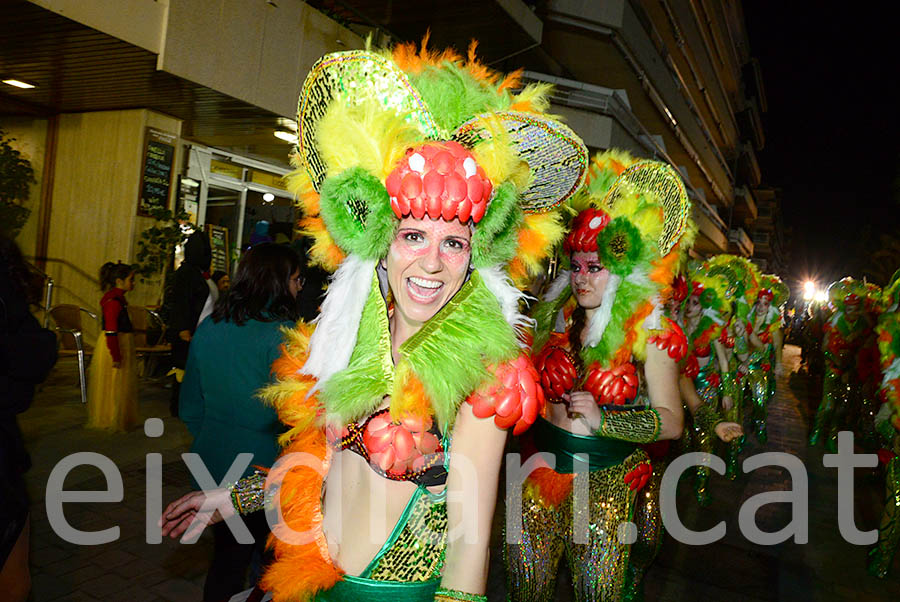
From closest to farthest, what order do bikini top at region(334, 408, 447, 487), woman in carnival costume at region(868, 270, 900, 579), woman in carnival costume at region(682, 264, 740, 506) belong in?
bikini top at region(334, 408, 447, 487), woman in carnival costume at region(868, 270, 900, 579), woman in carnival costume at region(682, 264, 740, 506)

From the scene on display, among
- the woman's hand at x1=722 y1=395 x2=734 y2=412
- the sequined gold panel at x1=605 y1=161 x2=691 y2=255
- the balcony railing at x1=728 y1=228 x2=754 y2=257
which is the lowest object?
the woman's hand at x1=722 y1=395 x2=734 y2=412

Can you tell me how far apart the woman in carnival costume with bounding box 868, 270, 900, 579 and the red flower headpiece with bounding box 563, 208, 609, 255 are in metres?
2.96

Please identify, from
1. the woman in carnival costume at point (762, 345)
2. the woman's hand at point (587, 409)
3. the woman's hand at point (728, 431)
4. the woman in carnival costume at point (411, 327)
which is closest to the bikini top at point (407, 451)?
the woman in carnival costume at point (411, 327)

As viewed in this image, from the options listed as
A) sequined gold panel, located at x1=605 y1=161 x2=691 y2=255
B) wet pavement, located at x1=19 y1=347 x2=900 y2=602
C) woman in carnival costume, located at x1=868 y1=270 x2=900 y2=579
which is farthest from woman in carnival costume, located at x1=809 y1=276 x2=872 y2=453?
sequined gold panel, located at x1=605 y1=161 x2=691 y2=255

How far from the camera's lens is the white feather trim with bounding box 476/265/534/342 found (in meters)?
1.89

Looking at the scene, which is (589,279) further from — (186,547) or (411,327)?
(186,547)

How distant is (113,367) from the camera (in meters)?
6.14

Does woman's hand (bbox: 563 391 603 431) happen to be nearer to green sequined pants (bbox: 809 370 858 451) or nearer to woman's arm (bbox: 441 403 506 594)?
woman's arm (bbox: 441 403 506 594)

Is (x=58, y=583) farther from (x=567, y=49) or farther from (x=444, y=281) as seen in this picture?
(x=567, y=49)

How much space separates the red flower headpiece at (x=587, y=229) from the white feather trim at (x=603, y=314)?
21 cm

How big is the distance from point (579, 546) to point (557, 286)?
150 centimetres

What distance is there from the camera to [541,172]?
2.03 metres

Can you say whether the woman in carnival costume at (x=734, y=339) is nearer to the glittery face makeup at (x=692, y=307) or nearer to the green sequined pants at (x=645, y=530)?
the glittery face makeup at (x=692, y=307)

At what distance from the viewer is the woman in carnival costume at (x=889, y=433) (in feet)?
14.9
